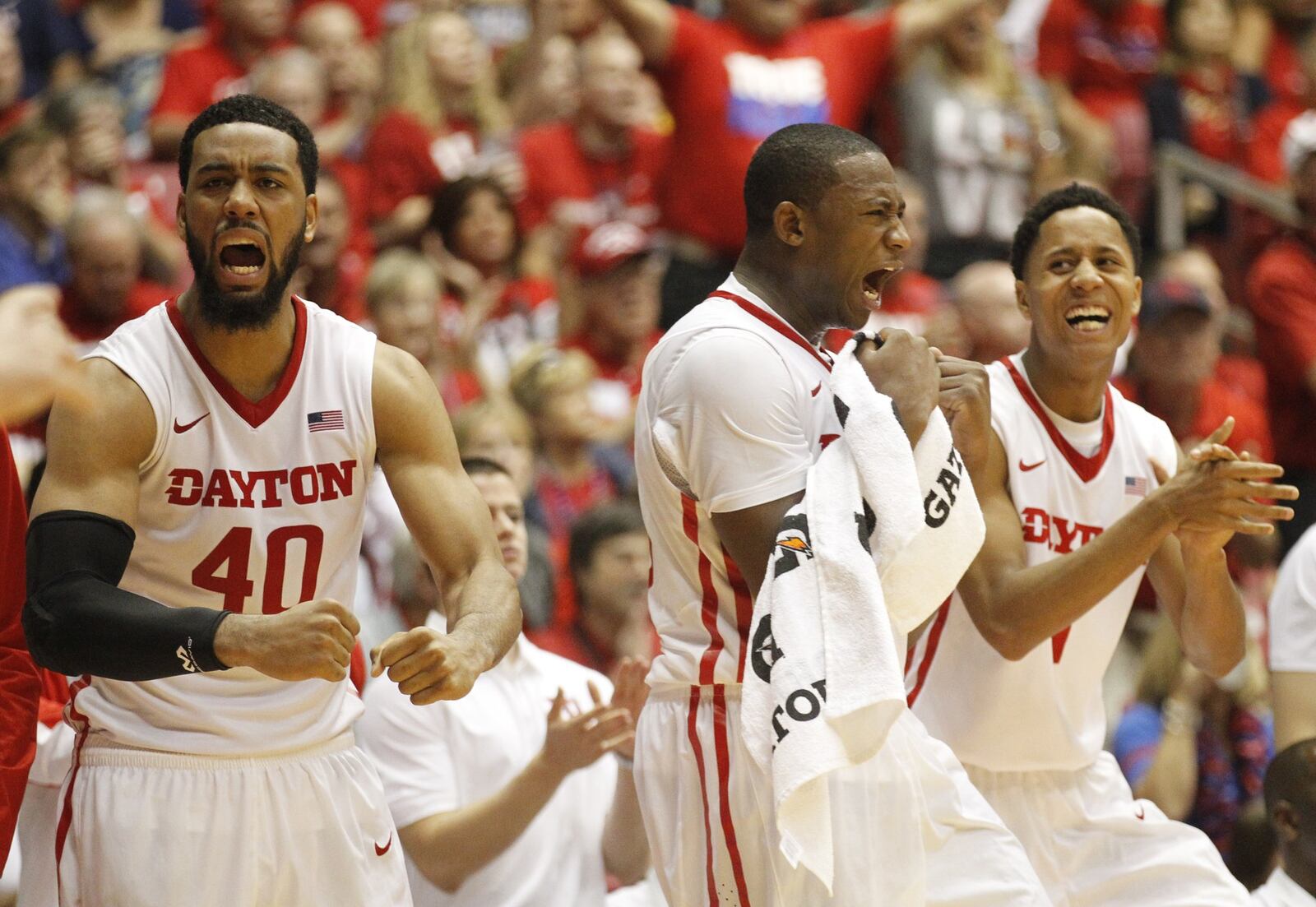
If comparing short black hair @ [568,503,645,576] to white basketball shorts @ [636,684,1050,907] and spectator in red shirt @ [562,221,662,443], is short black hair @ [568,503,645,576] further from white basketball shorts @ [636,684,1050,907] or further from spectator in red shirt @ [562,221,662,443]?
white basketball shorts @ [636,684,1050,907]

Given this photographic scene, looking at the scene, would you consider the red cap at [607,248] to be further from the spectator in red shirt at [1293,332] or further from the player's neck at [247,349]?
the player's neck at [247,349]

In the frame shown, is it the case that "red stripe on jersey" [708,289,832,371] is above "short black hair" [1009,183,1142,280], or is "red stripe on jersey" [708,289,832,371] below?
below

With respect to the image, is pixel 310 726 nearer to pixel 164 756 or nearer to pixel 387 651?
pixel 164 756

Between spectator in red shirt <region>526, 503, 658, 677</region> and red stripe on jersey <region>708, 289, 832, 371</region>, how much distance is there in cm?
260

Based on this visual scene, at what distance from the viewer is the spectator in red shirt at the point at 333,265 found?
7.89 m

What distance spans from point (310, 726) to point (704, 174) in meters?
5.37

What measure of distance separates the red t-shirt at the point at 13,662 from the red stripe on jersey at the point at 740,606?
1.55 meters

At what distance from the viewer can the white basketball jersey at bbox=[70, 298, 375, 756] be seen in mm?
3955

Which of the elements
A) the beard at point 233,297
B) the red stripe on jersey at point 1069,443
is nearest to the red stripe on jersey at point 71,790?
the beard at point 233,297

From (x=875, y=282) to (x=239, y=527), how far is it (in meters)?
1.48

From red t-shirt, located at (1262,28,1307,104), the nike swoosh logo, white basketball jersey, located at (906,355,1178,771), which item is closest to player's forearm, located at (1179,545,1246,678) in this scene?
white basketball jersey, located at (906,355,1178,771)

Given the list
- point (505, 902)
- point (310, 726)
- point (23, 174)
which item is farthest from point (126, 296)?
point (310, 726)

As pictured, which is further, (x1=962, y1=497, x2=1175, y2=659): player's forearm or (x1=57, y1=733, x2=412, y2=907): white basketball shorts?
(x1=962, y1=497, x2=1175, y2=659): player's forearm

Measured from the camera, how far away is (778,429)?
385 centimetres
